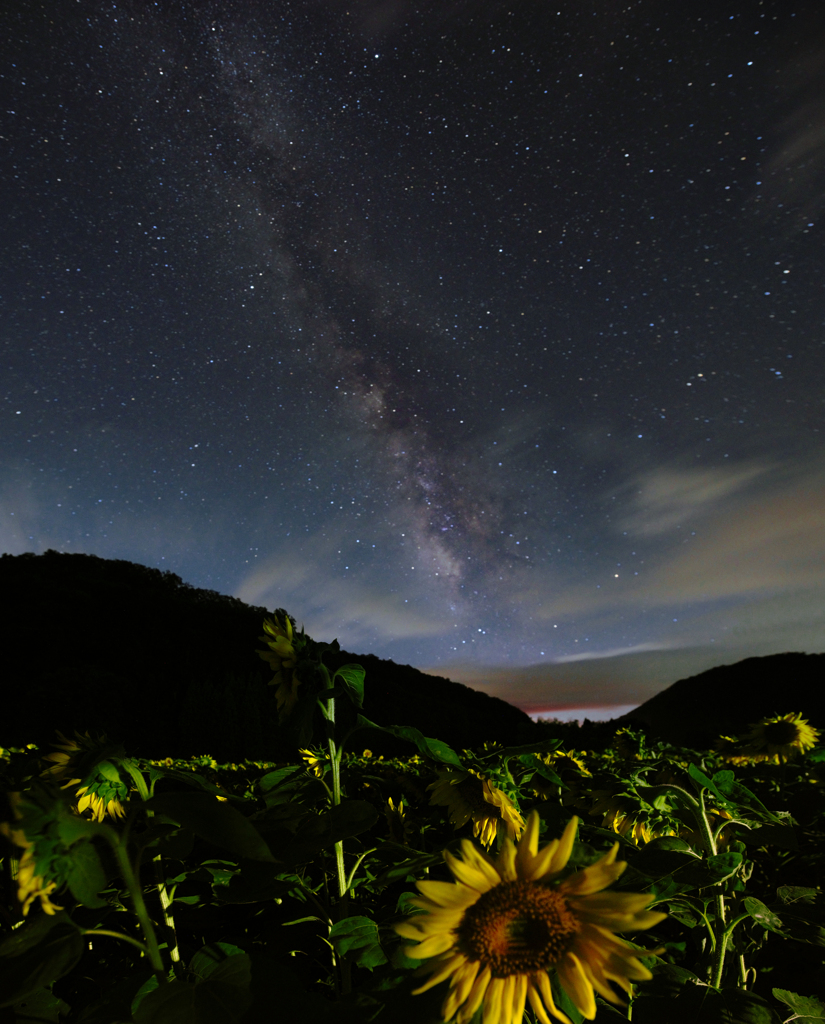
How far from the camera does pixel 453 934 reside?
0.67 m

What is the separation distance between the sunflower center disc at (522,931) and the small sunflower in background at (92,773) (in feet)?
1.62

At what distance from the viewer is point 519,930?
0.67m

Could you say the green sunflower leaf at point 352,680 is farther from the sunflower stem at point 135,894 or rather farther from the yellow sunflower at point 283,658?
the sunflower stem at point 135,894

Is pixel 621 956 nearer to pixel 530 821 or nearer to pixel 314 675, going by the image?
pixel 530 821

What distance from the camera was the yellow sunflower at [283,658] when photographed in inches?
58.2

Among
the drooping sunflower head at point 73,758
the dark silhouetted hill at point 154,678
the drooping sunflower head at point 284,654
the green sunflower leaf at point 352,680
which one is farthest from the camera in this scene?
the dark silhouetted hill at point 154,678

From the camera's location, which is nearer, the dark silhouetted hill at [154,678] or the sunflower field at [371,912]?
the sunflower field at [371,912]

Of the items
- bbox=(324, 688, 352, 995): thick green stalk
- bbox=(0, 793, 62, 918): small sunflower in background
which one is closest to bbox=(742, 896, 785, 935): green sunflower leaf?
bbox=(324, 688, 352, 995): thick green stalk

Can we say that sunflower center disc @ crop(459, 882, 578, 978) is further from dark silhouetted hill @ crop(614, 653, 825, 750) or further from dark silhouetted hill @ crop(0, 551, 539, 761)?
dark silhouetted hill @ crop(614, 653, 825, 750)

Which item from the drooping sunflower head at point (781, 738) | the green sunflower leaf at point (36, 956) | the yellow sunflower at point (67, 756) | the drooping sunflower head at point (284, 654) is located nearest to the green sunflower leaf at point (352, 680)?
the drooping sunflower head at point (284, 654)

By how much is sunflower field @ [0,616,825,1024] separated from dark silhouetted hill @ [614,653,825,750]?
41.0 ft

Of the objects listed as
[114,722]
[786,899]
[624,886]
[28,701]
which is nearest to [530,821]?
[624,886]

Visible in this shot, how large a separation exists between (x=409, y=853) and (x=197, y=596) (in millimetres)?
29715

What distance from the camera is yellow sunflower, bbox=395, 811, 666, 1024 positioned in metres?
0.64
